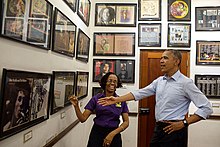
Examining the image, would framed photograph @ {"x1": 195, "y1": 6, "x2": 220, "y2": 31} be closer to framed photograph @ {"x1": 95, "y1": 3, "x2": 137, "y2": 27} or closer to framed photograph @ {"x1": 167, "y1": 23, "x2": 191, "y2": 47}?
framed photograph @ {"x1": 167, "y1": 23, "x2": 191, "y2": 47}

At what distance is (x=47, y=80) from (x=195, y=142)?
2999 mm

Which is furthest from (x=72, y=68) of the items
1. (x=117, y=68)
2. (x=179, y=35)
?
(x=179, y=35)

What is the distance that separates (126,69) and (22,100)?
2686 millimetres

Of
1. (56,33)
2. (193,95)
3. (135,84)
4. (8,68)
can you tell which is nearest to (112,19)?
(135,84)

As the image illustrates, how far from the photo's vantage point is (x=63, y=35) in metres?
2.22

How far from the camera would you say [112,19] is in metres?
4.00

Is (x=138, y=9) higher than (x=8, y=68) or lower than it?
higher

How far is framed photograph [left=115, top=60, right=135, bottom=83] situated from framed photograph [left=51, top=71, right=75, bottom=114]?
1.46 metres

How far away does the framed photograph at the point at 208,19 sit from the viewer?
3.86 metres

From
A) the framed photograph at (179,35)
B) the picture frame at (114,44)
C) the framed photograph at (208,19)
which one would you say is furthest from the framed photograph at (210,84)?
the picture frame at (114,44)

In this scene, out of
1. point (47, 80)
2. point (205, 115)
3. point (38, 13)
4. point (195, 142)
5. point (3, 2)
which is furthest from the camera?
point (195, 142)

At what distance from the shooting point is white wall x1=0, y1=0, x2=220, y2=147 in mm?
1354

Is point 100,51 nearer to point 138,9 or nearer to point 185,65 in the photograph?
point 138,9

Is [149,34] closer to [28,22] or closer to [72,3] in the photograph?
[72,3]
